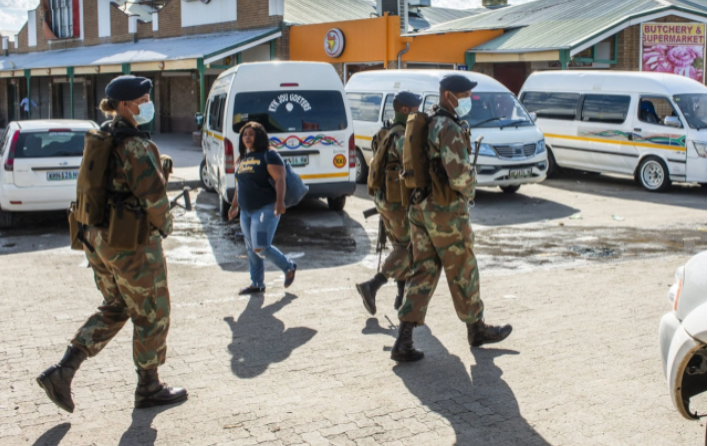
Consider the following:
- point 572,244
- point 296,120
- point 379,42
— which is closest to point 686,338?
point 572,244

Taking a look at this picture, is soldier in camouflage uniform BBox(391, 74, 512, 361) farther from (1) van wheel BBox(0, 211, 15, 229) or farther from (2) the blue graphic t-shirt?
(1) van wheel BBox(0, 211, 15, 229)

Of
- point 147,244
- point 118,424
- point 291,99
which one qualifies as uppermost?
point 291,99

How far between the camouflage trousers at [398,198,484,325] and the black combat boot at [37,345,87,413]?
2.12 metres

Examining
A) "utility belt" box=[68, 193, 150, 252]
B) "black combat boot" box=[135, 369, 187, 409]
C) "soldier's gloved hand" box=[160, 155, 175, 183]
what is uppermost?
"soldier's gloved hand" box=[160, 155, 175, 183]

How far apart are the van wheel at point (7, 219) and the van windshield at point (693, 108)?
11.3 m

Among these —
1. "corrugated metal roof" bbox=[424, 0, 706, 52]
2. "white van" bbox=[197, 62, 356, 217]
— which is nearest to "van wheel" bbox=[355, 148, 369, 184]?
"white van" bbox=[197, 62, 356, 217]

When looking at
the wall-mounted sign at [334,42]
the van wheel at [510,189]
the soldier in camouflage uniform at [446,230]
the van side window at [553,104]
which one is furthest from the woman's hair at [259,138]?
the wall-mounted sign at [334,42]

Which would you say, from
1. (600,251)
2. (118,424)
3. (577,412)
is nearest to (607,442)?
(577,412)

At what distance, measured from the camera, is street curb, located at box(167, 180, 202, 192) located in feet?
49.4

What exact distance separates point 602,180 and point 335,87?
7757 mm

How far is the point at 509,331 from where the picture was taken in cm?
570

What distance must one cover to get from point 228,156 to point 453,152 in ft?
20.9

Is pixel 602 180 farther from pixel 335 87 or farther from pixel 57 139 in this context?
pixel 57 139

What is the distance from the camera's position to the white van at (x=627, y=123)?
14484 millimetres
